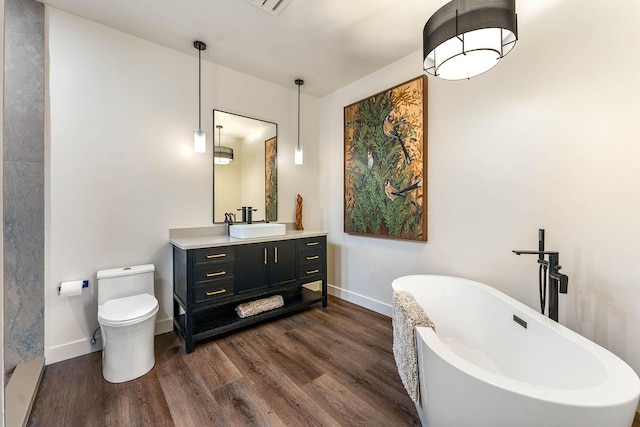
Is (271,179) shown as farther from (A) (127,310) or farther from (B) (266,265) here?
(A) (127,310)

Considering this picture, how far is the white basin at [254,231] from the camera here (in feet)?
8.55

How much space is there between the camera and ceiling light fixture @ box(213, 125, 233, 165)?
9.29ft

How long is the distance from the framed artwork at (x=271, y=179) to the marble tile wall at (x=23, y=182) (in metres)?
1.89

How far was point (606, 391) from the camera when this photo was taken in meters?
0.92

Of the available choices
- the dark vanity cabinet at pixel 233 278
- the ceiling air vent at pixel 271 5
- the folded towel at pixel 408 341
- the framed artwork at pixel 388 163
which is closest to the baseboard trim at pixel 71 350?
the dark vanity cabinet at pixel 233 278

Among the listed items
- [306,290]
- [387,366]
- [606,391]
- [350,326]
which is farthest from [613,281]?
[306,290]

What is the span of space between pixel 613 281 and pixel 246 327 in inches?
112

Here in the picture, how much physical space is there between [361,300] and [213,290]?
5.72 ft

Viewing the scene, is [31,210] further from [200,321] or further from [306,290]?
[306,290]

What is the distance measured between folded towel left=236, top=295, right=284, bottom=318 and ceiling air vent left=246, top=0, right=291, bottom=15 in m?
2.59

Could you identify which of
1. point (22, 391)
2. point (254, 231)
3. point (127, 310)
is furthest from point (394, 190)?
point (22, 391)

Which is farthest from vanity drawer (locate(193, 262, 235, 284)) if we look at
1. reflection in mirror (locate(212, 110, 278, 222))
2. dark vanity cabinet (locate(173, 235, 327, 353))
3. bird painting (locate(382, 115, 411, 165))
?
bird painting (locate(382, 115, 411, 165))

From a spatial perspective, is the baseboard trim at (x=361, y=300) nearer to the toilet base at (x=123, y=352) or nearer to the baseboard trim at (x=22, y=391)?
the toilet base at (x=123, y=352)

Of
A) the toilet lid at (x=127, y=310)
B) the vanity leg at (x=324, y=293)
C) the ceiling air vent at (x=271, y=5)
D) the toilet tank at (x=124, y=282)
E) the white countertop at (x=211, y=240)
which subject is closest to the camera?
the toilet lid at (x=127, y=310)
